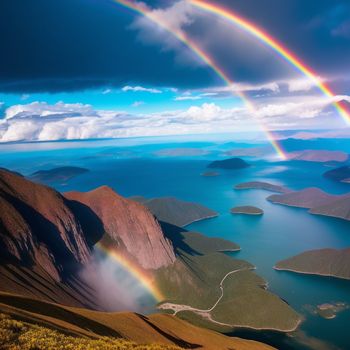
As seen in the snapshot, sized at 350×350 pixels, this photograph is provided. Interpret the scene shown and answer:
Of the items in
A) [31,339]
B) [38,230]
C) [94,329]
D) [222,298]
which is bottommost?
[94,329]

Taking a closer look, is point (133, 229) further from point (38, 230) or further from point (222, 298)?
point (222, 298)

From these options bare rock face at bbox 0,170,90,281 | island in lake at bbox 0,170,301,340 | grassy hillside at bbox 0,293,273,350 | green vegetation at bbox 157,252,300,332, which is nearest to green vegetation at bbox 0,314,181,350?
grassy hillside at bbox 0,293,273,350

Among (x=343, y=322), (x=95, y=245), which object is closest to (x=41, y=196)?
(x=95, y=245)

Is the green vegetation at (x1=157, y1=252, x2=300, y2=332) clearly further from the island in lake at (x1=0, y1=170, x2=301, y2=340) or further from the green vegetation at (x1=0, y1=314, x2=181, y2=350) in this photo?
the green vegetation at (x1=0, y1=314, x2=181, y2=350)

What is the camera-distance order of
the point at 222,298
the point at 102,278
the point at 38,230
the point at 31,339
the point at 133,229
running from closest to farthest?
the point at 31,339, the point at 38,230, the point at 102,278, the point at 222,298, the point at 133,229

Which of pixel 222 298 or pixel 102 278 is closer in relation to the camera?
pixel 102 278

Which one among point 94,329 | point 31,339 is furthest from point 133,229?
point 31,339
